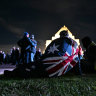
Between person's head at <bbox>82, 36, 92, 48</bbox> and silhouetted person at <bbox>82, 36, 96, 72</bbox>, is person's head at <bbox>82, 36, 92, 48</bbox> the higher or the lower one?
the higher one

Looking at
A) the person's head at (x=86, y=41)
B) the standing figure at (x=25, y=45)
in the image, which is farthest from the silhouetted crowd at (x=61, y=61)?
the standing figure at (x=25, y=45)

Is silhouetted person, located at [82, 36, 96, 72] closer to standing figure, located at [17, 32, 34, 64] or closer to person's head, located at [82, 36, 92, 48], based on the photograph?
person's head, located at [82, 36, 92, 48]

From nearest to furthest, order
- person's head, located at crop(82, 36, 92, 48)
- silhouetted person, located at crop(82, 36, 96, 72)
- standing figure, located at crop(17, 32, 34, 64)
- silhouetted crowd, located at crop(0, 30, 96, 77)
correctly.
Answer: silhouetted crowd, located at crop(0, 30, 96, 77) → silhouetted person, located at crop(82, 36, 96, 72) → person's head, located at crop(82, 36, 92, 48) → standing figure, located at crop(17, 32, 34, 64)

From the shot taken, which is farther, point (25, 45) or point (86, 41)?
point (25, 45)

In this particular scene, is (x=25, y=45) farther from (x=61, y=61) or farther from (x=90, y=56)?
(x=61, y=61)

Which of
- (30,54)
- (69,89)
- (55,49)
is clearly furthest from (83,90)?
(30,54)

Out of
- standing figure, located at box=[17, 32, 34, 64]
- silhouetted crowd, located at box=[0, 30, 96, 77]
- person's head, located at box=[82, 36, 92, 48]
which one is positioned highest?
standing figure, located at box=[17, 32, 34, 64]

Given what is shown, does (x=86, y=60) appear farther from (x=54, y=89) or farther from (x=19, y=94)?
(x=19, y=94)

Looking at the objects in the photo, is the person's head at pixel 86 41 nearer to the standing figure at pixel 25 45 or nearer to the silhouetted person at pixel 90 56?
the silhouetted person at pixel 90 56

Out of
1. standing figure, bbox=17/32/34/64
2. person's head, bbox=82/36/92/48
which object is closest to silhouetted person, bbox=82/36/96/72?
person's head, bbox=82/36/92/48

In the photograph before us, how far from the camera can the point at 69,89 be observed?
2.50 m

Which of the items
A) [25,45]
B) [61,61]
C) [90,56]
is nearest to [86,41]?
[90,56]

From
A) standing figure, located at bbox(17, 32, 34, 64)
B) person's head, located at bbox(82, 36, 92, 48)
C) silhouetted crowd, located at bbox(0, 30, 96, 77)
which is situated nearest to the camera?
silhouetted crowd, located at bbox(0, 30, 96, 77)

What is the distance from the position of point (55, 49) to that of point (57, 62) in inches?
15.8
